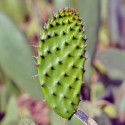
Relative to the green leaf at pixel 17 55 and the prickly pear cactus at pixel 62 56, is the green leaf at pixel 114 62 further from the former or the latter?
the prickly pear cactus at pixel 62 56

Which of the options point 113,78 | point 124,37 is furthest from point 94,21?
point 124,37

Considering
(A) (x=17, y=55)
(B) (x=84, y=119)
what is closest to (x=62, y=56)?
(B) (x=84, y=119)

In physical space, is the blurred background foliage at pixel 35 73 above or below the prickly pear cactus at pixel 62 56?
below

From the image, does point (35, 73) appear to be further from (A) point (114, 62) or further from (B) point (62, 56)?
(B) point (62, 56)

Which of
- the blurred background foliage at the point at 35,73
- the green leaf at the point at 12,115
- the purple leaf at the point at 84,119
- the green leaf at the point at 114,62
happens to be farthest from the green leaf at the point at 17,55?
the purple leaf at the point at 84,119

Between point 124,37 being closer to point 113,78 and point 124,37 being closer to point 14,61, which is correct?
point 113,78

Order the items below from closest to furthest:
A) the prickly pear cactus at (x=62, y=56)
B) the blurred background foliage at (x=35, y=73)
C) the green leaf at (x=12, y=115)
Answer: the prickly pear cactus at (x=62, y=56) → the green leaf at (x=12, y=115) → the blurred background foliage at (x=35, y=73)
